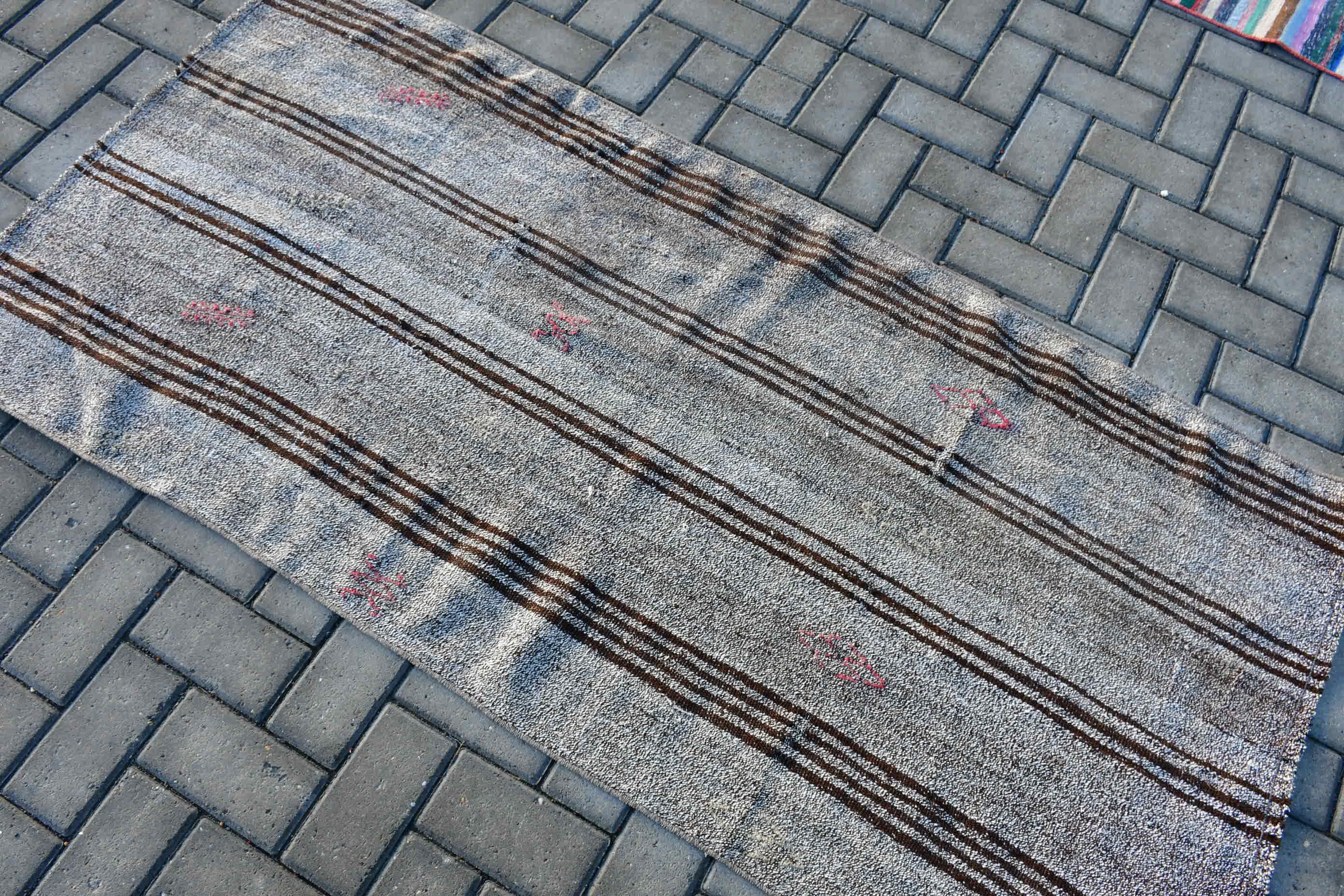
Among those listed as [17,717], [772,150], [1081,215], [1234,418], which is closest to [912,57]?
[772,150]

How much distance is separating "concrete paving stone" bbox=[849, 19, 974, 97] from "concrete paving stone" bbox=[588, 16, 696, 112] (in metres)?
0.58

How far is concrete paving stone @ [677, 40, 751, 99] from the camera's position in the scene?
2.97m

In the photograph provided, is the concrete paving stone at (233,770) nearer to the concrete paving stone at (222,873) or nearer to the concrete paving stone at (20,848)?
the concrete paving stone at (222,873)

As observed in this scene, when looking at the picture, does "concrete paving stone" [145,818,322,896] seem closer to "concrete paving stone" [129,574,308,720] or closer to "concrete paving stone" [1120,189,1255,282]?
"concrete paving stone" [129,574,308,720]

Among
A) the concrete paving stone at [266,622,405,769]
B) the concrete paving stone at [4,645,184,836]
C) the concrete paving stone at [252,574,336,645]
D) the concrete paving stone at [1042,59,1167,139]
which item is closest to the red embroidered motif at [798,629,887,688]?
the concrete paving stone at [266,622,405,769]

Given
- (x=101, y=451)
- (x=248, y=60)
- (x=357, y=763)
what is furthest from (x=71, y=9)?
(x=357, y=763)

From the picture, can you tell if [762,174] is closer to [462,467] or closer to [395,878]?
[462,467]

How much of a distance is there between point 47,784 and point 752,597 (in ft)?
5.39

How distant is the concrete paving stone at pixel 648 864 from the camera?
2014 millimetres

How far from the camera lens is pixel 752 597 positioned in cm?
225

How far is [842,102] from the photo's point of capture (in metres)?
2.96

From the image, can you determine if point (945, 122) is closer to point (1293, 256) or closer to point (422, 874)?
point (1293, 256)

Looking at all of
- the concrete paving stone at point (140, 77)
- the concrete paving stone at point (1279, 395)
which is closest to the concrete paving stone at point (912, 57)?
the concrete paving stone at point (1279, 395)

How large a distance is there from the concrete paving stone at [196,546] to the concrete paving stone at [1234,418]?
100 inches
